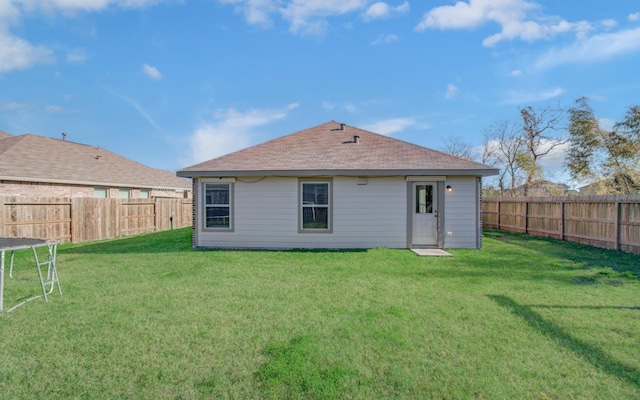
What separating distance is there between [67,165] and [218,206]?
9825 millimetres

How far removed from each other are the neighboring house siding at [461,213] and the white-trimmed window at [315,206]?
3485 millimetres

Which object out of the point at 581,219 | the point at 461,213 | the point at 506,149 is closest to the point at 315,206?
the point at 461,213

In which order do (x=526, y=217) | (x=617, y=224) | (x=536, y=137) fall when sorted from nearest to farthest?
(x=617, y=224)
(x=526, y=217)
(x=536, y=137)

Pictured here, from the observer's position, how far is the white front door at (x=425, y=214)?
9.34m

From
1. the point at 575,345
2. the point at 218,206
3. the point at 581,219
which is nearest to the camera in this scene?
the point at 575,345

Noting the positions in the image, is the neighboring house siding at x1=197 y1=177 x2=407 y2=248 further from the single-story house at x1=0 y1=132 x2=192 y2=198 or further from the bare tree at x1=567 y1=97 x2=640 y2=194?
the bare tree at x1=567 y1=97 x2=640 y2=194

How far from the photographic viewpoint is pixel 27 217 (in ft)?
32.8

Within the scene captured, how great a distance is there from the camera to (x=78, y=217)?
11461mm

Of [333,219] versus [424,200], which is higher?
[424,200]

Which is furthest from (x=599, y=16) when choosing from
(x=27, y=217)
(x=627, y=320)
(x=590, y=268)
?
(x=27, y=217)

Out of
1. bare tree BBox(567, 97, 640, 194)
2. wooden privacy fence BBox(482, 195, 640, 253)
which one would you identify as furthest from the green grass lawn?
bare tree BBox(567, 97, 640, 194)

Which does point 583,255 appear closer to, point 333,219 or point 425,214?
point 425,214

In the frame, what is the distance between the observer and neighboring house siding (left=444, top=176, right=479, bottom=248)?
927 cm

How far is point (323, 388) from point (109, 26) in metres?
14.5
